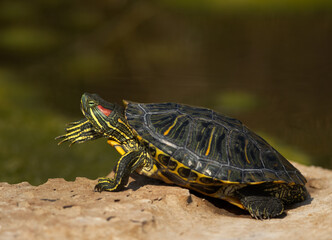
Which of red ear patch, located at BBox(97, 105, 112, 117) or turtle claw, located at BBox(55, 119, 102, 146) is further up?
red ear patch, located at BBox(97, 105, 112, 117)

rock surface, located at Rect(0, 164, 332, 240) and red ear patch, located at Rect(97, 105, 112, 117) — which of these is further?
red ear patch, located at Rect(97, 105, 112, 117)

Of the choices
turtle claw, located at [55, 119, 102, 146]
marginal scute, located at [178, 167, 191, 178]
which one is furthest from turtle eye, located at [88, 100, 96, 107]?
marginal scute, located at [178, 167, 191, 178]

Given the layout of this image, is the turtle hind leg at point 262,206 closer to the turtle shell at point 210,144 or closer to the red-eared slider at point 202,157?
the red-eared slider at point 202,157

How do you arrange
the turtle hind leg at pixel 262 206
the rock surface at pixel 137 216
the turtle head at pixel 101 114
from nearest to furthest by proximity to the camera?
the rock surface at pixel 137 216
the turtle hind leg at pixel 262 206
the turtle head at pixel 101 114

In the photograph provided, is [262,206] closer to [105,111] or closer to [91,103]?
[105,111]

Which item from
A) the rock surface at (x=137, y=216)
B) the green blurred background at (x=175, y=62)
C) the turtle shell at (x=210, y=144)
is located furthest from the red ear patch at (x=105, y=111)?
the green blurred background at (x=175, y=62)

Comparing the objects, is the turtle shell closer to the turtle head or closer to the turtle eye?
the turtle head
